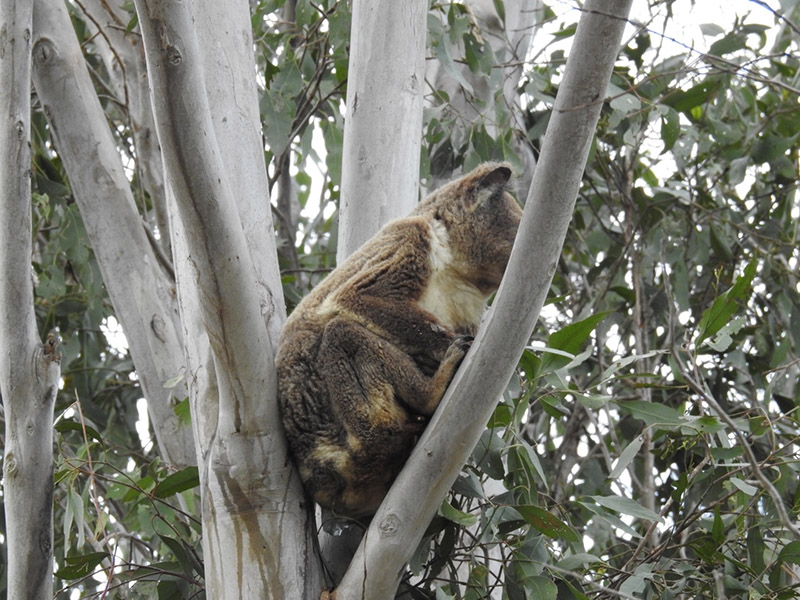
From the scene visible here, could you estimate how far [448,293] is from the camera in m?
3.03

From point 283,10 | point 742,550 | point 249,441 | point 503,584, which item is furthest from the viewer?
point 283,10

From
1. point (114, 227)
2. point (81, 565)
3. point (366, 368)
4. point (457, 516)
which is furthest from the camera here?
point (114, 227)

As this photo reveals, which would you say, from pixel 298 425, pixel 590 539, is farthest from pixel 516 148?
pixel 298 425

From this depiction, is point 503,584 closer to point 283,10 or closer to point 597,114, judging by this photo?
point 597,114

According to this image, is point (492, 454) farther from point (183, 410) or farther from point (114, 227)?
point (114, 227)

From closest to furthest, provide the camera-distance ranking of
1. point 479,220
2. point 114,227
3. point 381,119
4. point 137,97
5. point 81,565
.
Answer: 1. point 81,565
2. point 479,220
3. point 381,119
4. point 114,227
5. point 137,97

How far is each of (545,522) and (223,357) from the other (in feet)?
3.47

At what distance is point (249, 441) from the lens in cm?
230

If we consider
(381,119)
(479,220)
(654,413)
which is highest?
(381,119)

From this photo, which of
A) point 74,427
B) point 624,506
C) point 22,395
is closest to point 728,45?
point 624,506

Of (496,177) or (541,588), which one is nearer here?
(541,588)

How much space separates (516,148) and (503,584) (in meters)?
2.71

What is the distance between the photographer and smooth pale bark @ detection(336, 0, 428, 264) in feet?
10.4

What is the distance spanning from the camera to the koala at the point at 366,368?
248 cm
